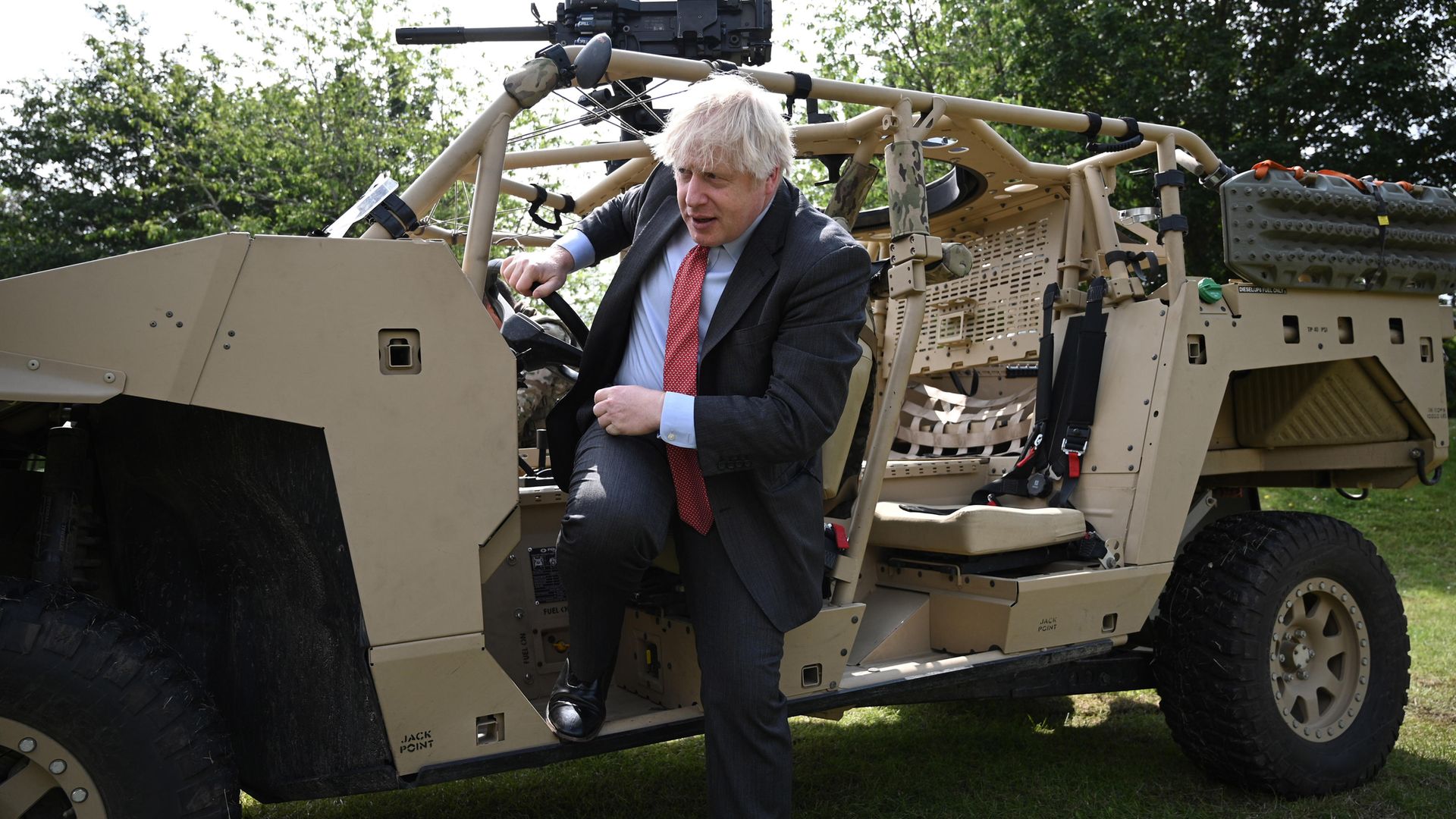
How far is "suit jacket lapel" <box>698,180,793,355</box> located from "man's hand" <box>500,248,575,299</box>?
0.40 meters

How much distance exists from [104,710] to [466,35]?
4.86 metres

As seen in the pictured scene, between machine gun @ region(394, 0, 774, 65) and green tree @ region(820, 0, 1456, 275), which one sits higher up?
green tree @ region(820, 0, 1456, 275)

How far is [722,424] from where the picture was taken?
8.02 ft

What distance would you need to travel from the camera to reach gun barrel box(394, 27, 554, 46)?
560cm

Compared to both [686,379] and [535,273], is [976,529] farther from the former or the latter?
[535,273]

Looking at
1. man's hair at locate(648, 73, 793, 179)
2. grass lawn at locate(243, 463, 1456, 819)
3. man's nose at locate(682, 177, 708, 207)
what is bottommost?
grass lawn at locate(243, 463, 1456, 819)

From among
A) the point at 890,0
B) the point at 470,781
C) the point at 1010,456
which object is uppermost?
the point at 890,0

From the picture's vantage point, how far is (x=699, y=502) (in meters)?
2.61

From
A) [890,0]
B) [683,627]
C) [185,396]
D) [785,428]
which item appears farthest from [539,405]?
[890,0]

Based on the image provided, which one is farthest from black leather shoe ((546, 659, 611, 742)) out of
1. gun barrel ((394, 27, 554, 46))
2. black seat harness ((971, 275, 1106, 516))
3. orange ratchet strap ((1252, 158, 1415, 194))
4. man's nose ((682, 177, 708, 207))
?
gun barrel ((394, 27, 554, 46))

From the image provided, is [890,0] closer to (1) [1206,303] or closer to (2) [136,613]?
(1) [1206,303]

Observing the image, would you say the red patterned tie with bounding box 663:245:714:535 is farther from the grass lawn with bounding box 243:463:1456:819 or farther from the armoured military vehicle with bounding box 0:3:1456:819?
the grass lawn with bounding box 243:463:1456:819

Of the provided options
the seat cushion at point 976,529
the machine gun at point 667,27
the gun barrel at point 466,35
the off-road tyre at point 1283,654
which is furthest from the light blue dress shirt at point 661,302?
the machine gun at point 667,27

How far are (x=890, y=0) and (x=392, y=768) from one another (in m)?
16.9
